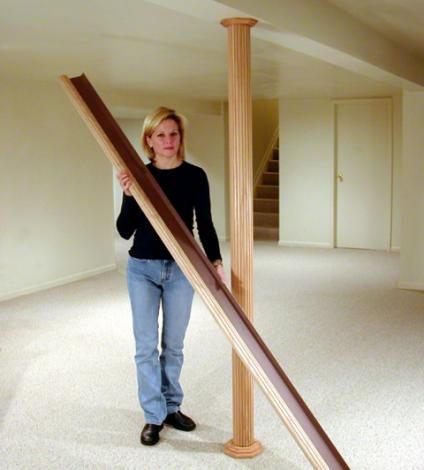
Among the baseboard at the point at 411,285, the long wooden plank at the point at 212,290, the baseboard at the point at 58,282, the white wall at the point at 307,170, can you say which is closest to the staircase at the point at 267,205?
the white wall at the point at 307,170

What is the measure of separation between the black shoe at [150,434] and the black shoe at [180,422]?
0.12 meters

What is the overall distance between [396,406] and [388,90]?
16.4 feet

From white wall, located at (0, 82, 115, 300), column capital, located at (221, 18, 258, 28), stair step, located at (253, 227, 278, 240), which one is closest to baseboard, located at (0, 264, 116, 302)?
white wall, located at (0, 82, 115, 300)

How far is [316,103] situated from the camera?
8.59 m

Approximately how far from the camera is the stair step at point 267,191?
10.2m

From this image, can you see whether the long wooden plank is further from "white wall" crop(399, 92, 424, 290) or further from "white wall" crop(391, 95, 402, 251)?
"white wall" crop(391, 95, 402, 251)

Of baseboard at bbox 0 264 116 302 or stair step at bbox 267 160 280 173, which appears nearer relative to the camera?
baseboard at bbox 0 264 116 302

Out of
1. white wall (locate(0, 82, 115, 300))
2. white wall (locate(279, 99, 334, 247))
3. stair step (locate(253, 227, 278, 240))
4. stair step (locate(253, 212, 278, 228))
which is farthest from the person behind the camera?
stair step (locate(253, 212, 278, 228))

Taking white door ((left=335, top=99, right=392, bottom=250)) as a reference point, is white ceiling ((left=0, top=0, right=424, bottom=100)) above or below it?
above

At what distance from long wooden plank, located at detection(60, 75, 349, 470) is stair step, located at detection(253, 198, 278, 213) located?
7.47m

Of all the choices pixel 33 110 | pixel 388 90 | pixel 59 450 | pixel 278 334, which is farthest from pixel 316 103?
pixel 59 450

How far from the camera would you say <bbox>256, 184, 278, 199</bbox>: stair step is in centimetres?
1016

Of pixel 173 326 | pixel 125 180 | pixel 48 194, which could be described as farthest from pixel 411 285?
pixel 125 180

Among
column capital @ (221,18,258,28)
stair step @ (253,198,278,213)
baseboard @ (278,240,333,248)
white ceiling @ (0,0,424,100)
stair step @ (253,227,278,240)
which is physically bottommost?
baseboard @ (278,240,333,248)
